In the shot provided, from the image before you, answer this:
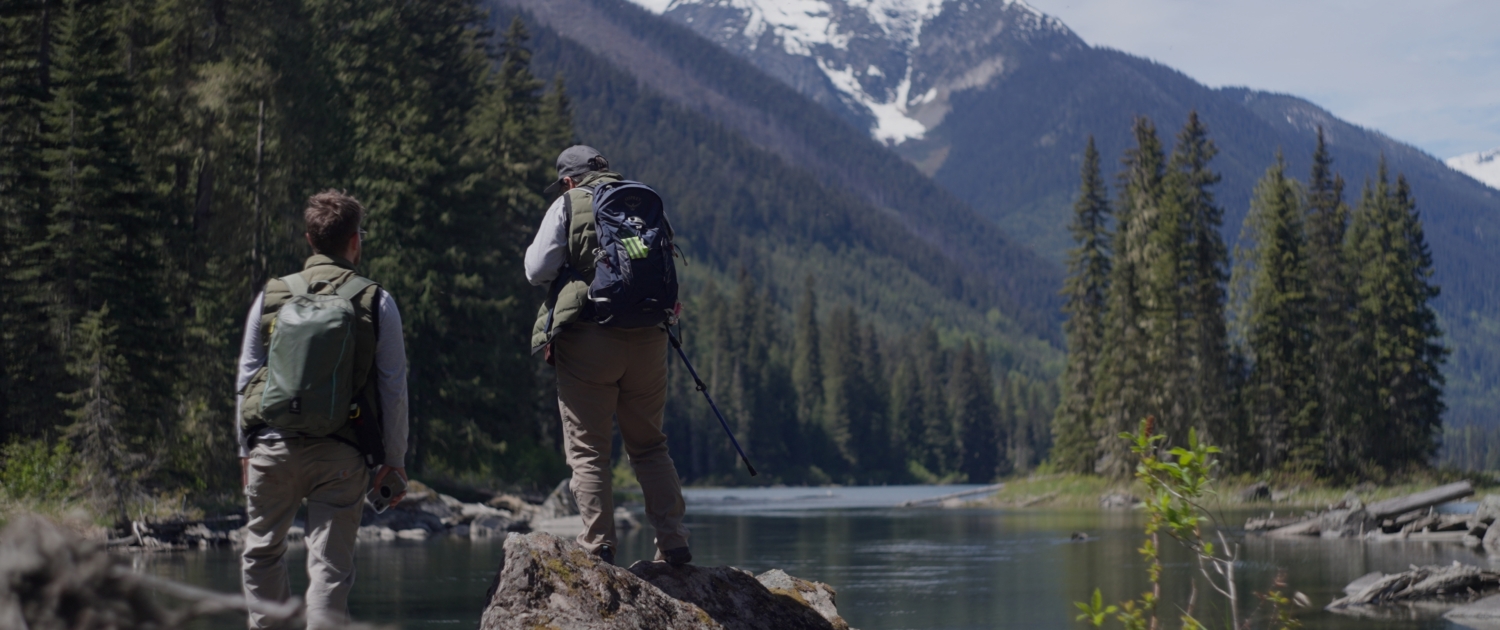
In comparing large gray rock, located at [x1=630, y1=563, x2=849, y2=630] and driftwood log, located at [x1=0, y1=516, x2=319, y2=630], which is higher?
driftwood log, located at [x1=0, y1=516, x2=319, y2=630]

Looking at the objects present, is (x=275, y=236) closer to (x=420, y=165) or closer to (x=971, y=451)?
(x=420, y=165)

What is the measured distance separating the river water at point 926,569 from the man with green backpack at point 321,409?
A: 15.3 ft

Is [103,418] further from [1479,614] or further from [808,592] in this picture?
[1479,614]

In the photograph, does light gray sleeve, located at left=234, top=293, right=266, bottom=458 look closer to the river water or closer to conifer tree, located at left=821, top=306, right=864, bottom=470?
the river water

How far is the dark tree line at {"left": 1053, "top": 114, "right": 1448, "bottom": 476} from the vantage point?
47.2 m

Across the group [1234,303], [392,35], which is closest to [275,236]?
[392,35]

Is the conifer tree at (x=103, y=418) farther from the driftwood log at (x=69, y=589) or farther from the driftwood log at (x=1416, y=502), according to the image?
the driftwood log at (x=1416, y=502)

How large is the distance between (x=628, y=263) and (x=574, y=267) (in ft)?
1.09

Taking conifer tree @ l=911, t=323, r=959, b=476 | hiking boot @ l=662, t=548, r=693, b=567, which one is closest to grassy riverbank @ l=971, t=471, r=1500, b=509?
hiking boot @ l=662, t=548, r=693, b=567

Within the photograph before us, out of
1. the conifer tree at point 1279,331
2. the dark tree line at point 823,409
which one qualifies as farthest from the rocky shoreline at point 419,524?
the dark tree line at point 823,409

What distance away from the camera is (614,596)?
20.7 feet

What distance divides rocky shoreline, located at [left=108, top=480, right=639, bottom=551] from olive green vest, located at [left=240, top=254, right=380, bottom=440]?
53.9 feet

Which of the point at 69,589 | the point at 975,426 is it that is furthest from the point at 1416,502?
the point at 975,426

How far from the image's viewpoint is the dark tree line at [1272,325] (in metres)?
47.2
